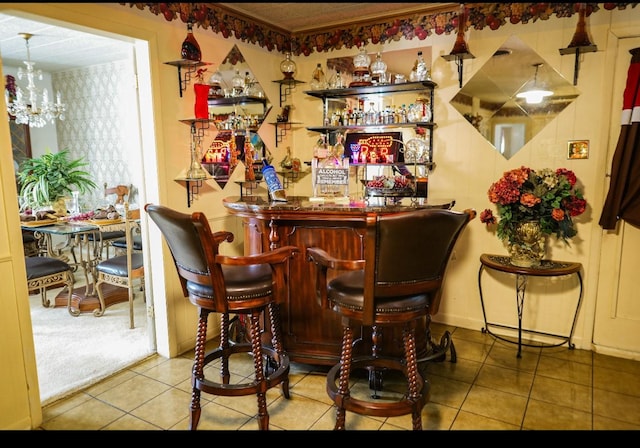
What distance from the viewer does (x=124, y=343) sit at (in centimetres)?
348

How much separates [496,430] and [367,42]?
303cm

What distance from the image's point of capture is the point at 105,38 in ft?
10.4

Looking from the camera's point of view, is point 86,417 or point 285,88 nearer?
point 86,417

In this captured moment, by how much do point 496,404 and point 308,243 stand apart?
4.66 ft

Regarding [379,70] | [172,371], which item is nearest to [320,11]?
[379,70]

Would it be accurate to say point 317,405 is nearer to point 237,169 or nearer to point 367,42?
point 237,169

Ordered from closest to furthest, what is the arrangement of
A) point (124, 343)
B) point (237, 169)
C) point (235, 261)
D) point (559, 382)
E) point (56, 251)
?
point (235, 261) → point (559, 382) → point (124, 343) → point (237, 169) → point (56, 251)

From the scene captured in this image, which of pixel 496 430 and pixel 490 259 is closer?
pixel 496 430

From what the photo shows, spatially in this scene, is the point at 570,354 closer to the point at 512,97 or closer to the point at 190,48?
the point at 512,97

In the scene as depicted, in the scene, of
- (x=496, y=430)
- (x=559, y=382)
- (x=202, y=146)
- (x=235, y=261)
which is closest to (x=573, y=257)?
(x=559, y=382)

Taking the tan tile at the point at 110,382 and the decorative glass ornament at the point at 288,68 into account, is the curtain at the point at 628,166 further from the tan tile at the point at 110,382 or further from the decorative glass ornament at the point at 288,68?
the tan tile at the point at 110,382

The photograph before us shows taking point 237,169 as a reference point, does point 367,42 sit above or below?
above

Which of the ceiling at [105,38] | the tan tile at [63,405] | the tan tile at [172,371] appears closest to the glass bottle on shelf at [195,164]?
the ceiling at [105,38]

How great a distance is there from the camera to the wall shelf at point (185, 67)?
2.97 metres
